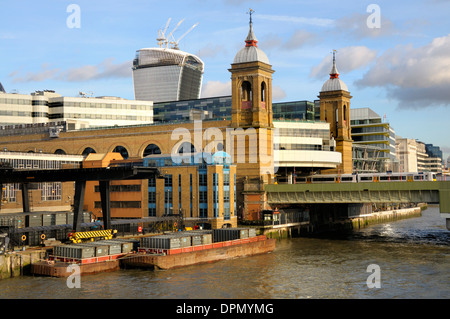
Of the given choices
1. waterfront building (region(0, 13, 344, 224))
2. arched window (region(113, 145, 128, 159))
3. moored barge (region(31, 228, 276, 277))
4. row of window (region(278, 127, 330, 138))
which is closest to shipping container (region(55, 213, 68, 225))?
waterfront building (region(0, 13, 344, 224))

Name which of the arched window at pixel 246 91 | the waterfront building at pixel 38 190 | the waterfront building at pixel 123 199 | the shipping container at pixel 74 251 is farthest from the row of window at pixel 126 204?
the shipping container at pixel 74 251

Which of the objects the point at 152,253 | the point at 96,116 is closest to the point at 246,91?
the point at 152,253

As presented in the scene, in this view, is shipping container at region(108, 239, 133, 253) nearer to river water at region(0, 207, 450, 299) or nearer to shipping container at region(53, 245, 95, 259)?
river water at region(0, 207, 450, 299)

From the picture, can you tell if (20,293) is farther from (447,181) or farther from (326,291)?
(447,181)

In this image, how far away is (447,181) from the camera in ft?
301

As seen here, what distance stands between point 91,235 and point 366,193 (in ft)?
169

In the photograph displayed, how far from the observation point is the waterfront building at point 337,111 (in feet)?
515

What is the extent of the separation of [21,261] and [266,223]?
53920 millimetres

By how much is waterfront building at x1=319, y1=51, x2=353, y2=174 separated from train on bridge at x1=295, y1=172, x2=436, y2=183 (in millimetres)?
15036

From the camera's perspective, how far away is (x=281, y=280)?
2510 inches

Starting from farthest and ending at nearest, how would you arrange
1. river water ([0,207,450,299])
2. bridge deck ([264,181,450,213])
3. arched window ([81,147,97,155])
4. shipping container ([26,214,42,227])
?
arched window ([81,147,97,155]) < bridge deck ([264,181,450,213]) < shipping container ([26,214,42,227]) < river water ([0,207,450,299])

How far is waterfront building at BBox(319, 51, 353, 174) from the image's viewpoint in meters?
157

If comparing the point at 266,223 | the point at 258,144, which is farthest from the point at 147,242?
the point at 258,144

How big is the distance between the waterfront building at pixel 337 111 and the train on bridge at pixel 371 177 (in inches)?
592
